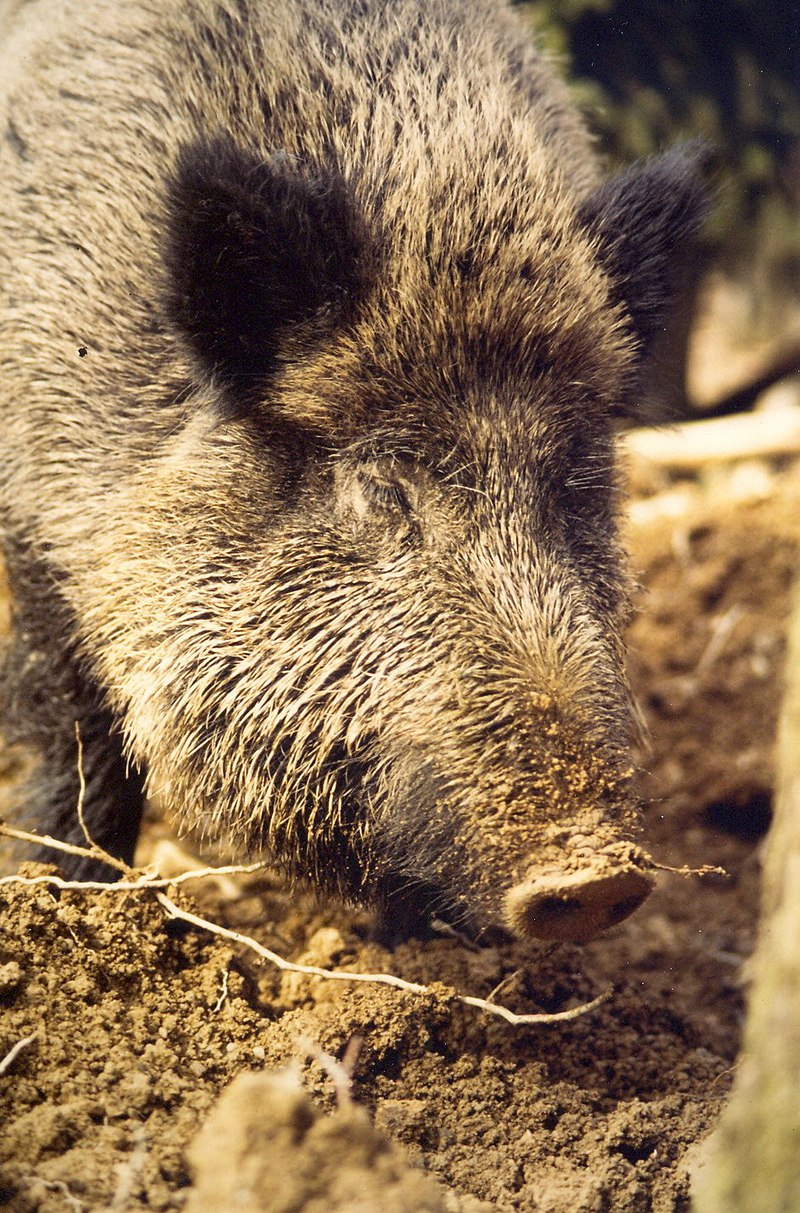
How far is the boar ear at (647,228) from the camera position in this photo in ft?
10.7

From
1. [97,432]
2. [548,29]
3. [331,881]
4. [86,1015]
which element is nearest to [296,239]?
[97,432]

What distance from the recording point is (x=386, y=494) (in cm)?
289

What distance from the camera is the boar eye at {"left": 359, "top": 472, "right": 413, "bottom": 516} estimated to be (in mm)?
2887

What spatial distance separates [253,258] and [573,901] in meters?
1.73

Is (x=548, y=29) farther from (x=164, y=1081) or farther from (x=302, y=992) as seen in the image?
(x=164, y=1081)

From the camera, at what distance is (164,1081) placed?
235 centimetres

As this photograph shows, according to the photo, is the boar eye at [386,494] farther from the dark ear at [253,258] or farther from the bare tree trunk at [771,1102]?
the bare tree trunk at [771,1102]

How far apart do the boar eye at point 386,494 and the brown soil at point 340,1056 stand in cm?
120

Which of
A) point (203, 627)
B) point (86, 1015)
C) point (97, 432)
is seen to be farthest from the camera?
point (97, 432)

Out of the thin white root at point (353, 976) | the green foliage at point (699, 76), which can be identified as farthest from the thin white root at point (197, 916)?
the green foliage at point (699, 76)

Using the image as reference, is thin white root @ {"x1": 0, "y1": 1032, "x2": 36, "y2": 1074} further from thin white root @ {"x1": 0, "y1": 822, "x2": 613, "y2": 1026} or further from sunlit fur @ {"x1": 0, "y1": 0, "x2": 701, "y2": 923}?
sunlit fur @ {"x1": 0, "y1": 0, "x2": 701, "y2": 923}

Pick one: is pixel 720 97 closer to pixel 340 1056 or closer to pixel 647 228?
pixel 647 228

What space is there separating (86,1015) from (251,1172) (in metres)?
0.94

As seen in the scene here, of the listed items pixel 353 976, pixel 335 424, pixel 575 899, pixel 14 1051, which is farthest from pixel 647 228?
pixel 14 1051
